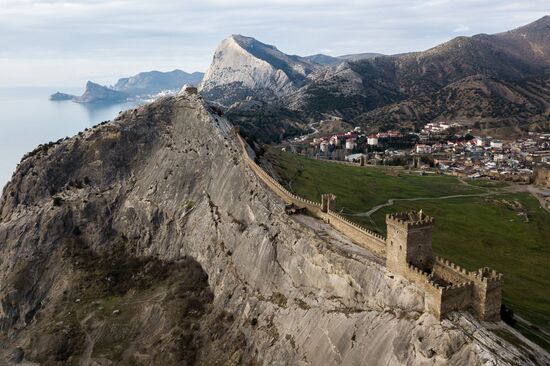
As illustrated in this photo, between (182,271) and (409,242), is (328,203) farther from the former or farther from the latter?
(182,271)

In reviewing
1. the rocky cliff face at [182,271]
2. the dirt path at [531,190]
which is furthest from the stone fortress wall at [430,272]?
the dirt path at [531,190]

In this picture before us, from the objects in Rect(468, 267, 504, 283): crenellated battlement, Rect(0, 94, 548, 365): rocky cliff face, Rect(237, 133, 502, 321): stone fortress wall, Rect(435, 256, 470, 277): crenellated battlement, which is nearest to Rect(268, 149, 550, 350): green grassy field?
Rect(237, 133, 502, 321): stone fortress wall

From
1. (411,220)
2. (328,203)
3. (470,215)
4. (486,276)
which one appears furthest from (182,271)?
(470,215)

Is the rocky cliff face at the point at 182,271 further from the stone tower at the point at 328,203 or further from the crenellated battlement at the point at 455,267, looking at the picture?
the crenellated battlement at the point at 455,267

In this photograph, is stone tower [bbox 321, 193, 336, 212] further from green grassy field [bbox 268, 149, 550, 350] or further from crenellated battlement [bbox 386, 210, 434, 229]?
crenellated battlement [bbox 386, 210, 434, 229]

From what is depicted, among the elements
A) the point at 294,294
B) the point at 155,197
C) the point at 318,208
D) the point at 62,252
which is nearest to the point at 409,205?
the point at 318,208
